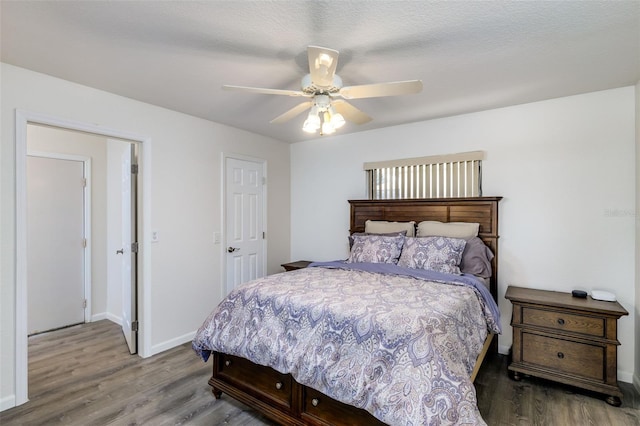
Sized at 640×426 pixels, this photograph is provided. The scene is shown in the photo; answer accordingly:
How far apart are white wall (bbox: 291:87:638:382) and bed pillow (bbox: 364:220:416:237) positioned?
85 cm

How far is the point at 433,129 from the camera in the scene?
3518 mm

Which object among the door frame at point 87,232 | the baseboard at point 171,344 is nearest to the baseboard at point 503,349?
the baseboard at point 171,344

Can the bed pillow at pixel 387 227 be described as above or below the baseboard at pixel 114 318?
above

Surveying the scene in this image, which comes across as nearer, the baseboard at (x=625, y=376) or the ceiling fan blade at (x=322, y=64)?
the ceiling fan blade at (x=322, y=64)

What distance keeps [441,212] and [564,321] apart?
1.41 metres

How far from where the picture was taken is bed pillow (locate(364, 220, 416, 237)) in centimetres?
341

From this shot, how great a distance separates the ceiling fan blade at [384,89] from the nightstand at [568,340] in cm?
198

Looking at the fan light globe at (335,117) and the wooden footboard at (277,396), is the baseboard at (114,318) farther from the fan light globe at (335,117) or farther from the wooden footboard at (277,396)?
the fan light globe at (335,117)

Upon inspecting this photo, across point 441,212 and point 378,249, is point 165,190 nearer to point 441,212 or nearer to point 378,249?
point 378,249

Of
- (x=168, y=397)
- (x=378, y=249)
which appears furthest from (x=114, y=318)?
(x=378, y=249)

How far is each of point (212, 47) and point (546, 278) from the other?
3.41 metres

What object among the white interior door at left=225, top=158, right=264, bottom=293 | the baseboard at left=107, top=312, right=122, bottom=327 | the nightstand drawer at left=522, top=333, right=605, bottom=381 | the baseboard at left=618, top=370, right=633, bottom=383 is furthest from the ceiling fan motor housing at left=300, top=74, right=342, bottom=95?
the baseboard at left=107, top=312, right=122, bottom=327

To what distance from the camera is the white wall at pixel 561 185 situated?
260 cm

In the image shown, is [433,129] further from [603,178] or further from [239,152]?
[239,152]
